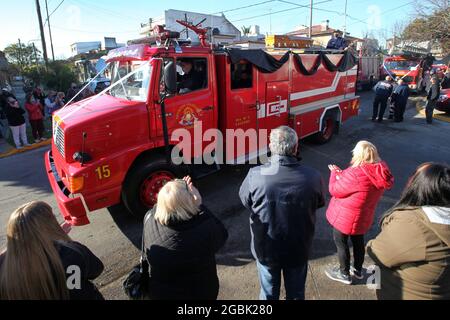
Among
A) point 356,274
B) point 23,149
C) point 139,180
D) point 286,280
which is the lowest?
point 356,274

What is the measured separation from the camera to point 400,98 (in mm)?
10875

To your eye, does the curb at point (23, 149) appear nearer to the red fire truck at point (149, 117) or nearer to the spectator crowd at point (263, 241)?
the red fire truck at point (149, 117)

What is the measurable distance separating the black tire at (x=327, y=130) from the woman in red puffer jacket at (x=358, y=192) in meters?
5.51

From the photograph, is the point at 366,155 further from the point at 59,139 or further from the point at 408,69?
the point at 408,69

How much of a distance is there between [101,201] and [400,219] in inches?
140

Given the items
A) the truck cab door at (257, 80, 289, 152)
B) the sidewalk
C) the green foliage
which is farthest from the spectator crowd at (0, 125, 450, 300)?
the green foliage

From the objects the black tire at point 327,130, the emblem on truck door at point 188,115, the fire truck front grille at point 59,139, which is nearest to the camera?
the fire truck front grille at point 59,139

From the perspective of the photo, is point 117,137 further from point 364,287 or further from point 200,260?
point 364,287

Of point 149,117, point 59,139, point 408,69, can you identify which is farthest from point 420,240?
point 408,69

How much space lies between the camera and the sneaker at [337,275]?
3.26 metres

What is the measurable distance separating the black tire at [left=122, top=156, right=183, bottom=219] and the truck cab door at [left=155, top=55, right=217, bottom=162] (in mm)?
421

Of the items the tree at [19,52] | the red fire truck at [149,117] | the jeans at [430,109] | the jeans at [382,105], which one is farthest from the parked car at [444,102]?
the tree at [19,52]

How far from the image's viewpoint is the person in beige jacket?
5.83 feet

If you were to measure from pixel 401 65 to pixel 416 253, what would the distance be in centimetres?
2121
